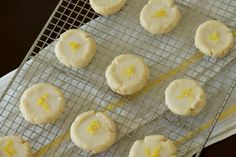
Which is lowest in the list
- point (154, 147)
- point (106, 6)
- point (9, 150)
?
point (9, 150)

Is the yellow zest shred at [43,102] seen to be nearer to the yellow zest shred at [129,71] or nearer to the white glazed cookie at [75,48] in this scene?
the white glazed cookie at [75,48]

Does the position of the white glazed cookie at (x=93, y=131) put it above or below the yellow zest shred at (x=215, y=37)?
below

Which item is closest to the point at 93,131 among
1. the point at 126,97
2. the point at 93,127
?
the point at 93,127

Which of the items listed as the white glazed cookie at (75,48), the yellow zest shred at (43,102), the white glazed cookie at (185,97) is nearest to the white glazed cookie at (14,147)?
the yellow zest shred at (43,102)

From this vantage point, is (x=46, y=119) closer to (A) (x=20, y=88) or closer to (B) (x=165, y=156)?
(A) (x=20, y=88)

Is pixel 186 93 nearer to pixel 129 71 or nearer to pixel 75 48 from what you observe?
pixel 129 71

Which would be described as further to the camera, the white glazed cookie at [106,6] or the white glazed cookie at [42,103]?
the white glazed cookie at [106,6]

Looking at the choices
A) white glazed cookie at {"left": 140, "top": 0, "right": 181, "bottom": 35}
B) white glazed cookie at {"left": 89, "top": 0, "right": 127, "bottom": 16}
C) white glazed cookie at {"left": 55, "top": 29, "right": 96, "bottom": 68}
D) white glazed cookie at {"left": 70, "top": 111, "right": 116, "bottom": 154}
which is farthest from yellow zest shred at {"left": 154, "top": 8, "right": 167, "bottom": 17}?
white glazed cookie at {"left": 70, "top": 111, "right": 116, "bottom": 154}
